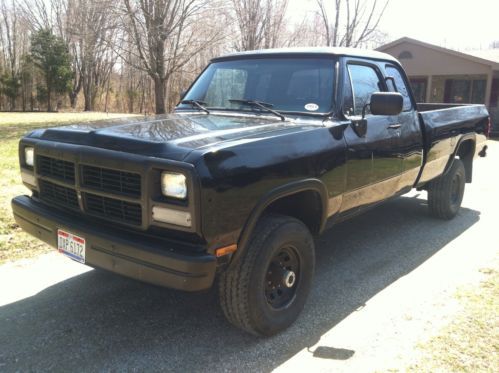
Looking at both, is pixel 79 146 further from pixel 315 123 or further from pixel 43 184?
pixel 315 123

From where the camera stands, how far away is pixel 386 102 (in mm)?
3703

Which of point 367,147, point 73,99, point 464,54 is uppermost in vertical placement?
point 464,54

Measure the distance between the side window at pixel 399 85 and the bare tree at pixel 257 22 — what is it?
16.5 meters

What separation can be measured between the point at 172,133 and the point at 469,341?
2445 millimetres

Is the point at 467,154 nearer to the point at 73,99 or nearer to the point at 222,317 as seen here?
the point at 222,317

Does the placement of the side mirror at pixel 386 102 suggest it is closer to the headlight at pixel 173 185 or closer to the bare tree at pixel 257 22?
the headlight at pixel 173 185

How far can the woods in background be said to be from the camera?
16875 mm

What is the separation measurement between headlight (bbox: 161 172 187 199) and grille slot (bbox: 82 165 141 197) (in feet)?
0.54

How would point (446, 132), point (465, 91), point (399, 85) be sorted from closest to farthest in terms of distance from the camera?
1. point (399, 85)
2. point (446, 132)
3. point (465, 91)

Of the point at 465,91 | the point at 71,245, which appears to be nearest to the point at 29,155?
the point at 71,245

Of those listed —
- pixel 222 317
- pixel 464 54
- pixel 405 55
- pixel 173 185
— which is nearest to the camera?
pixel 173 185

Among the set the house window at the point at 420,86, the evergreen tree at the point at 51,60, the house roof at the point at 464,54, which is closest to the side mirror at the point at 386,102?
the house roof at the point at 464,54

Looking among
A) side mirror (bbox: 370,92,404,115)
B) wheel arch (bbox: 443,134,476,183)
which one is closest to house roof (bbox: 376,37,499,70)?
wheel arch (bbox: 443,134,476,183)

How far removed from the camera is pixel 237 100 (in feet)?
13.4
